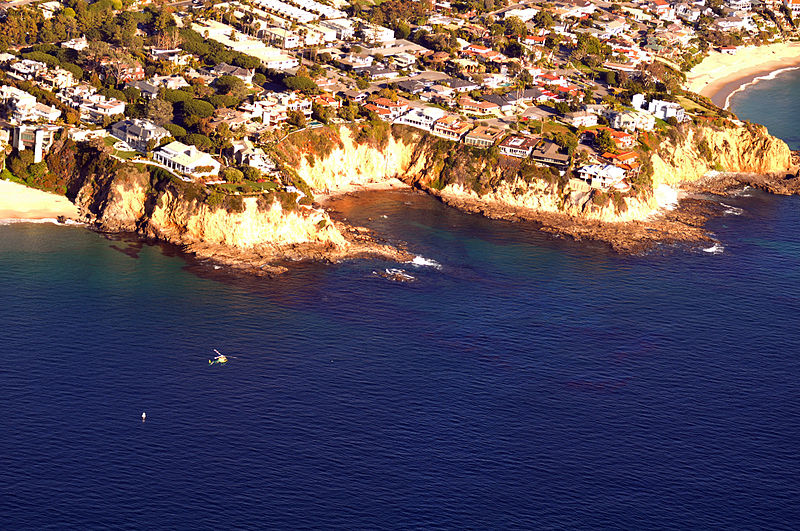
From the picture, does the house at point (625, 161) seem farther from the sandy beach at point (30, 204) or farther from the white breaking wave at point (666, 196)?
the sandy beach at point (30, 204)

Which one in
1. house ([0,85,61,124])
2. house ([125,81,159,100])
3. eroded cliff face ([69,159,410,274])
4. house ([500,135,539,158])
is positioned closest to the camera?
eroded cliff face ([69,159,410,274])

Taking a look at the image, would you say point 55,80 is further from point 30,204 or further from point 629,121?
point 629,121

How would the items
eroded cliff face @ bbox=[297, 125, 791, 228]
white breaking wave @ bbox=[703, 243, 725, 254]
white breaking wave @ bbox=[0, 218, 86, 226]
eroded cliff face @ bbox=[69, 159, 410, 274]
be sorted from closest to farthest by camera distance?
eroded cliff face @ bbox=[69, 159, 410, 274], white breaking wave @ bbox=[0, 218, 86, 226], white breaking wave @ bbox=[703, 243, 725, 254], eroded cliff face @ bbox=[297, 125, 791, 228]

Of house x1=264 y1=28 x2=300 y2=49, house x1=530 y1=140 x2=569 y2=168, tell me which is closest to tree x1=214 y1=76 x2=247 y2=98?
house x1=264 y1=28 x2=300 y2=49

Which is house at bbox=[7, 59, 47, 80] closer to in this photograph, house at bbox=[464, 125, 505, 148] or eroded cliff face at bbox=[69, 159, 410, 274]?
eroded cliff face at bbox=[69, 159, 410, 274]

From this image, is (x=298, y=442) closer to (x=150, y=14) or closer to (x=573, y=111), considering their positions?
(x=573, y=111)

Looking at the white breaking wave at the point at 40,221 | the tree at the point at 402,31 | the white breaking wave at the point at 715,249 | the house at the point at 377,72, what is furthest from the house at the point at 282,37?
the white breaking wave at the point at 715,249
